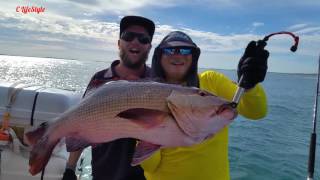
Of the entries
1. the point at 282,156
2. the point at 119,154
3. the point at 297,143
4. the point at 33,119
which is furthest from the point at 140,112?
the point at 297,143

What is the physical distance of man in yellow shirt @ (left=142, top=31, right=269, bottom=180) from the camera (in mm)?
3375

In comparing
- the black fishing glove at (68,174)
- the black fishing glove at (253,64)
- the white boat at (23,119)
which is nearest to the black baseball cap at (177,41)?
the black fishing glove at (253,64)

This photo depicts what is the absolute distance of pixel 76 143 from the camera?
260cm

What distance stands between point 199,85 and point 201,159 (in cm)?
73

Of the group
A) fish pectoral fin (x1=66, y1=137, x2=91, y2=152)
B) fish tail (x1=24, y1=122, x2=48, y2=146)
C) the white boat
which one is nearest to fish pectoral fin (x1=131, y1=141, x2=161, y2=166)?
fish pectoral fin (x1=66, y1=137, x2=91, y2=152)

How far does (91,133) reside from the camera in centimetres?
254

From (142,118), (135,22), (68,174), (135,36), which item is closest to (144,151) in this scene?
(142,118)

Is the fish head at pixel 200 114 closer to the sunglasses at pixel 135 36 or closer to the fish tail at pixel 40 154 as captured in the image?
the fish tail at pixel 40 154

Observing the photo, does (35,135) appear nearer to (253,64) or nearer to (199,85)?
(199,85)

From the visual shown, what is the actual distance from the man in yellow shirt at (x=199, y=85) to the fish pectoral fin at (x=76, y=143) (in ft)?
2.98

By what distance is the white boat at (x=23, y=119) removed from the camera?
17.4 feet

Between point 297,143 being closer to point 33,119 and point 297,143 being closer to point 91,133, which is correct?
point 33,119

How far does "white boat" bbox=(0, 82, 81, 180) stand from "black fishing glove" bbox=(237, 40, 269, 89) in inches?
126

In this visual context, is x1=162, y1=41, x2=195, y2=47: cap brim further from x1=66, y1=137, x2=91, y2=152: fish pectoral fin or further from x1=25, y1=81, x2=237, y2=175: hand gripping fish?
x1=66, y1=137, x2=91, y2=152: fish pectoral fin
